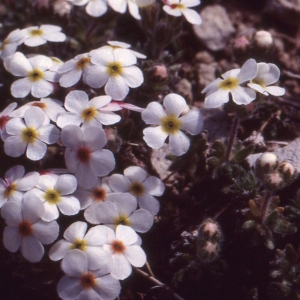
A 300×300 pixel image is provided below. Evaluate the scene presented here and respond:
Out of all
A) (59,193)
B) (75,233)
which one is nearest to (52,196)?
(59,193)

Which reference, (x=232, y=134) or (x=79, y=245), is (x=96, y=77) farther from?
(x=79, y=245)

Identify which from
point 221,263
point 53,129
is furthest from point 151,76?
point 221,263

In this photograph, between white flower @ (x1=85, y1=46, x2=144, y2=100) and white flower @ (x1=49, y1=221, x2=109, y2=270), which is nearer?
white flower @ (x1=49, y1=221, x2=109, y2=270)

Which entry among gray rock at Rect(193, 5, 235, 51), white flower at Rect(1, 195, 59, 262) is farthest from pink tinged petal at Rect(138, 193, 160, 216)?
gray rock at Rect(193, 5, 235, 51)

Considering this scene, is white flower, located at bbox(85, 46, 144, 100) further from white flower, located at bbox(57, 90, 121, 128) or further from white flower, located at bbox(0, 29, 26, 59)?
white flower, located at bbox(0, 29, 26, 59)

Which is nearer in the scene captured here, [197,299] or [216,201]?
[197,299]

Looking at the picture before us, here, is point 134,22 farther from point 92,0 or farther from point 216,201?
point 216,201
